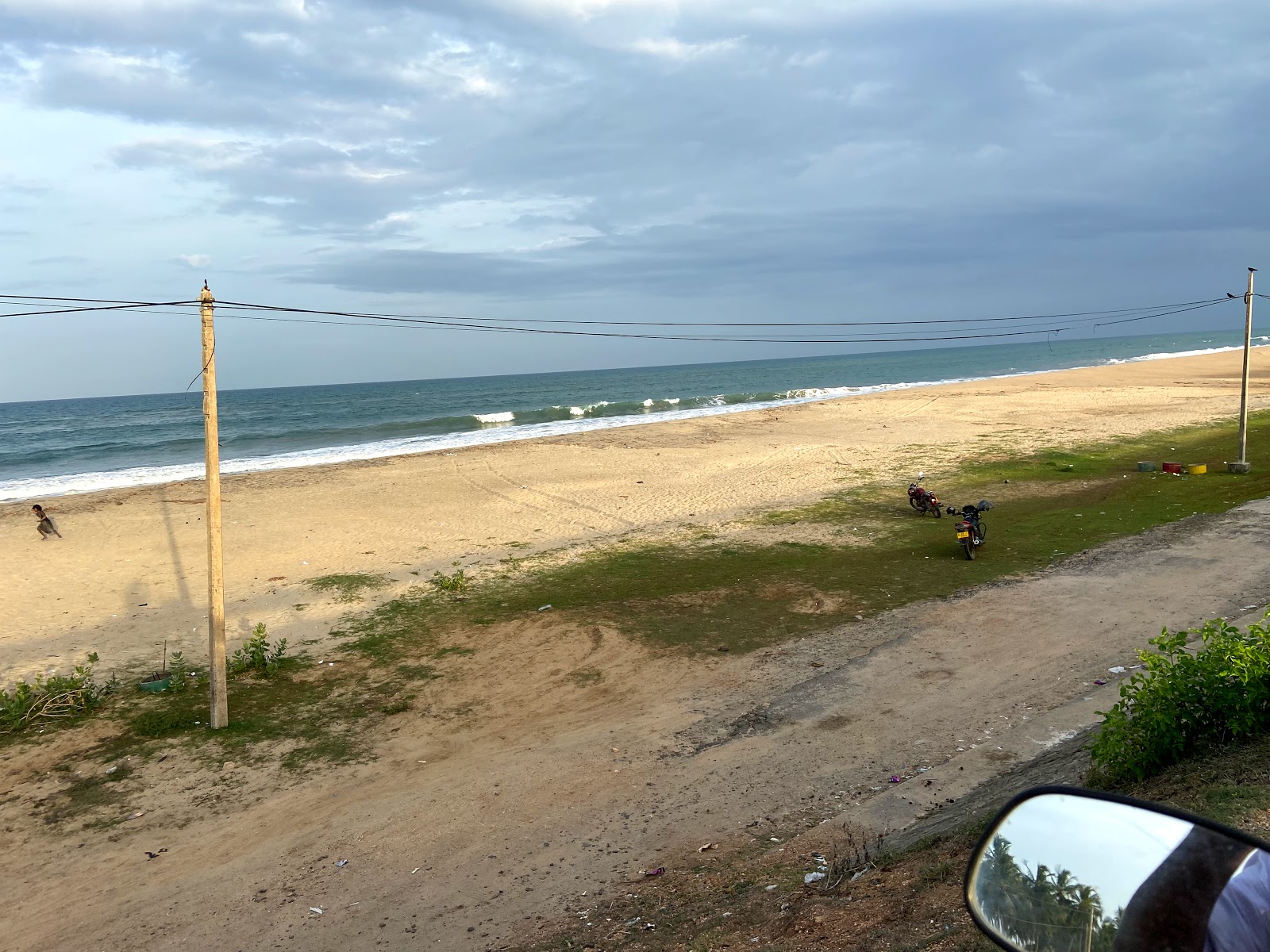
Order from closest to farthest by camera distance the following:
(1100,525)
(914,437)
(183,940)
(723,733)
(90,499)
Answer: (183,940)
(723,733)
(1100,525)
(90,499)
(914,437)

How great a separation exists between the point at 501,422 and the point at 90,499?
89.2 ft

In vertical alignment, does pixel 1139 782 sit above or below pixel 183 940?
above

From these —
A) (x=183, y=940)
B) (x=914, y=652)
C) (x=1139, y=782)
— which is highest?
(x=1139, y=782)

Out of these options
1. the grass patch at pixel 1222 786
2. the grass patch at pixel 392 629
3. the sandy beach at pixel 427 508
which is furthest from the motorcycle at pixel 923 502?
the grass patch at pixel 1222 786

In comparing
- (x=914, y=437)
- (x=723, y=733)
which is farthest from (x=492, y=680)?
(x=914, y=437)

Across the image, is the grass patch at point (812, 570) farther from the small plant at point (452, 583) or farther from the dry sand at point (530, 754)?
the dry sand at point (530, 754)

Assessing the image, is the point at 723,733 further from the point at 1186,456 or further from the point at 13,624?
the point at 1186,456

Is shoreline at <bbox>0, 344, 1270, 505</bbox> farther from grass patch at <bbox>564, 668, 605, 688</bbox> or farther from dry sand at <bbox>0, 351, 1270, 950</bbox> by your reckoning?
grass patch at <bbox>564, 668, 605, 688</bbox>

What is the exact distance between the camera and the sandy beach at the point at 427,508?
43.9 ft

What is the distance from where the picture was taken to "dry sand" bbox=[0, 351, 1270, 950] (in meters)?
5.81

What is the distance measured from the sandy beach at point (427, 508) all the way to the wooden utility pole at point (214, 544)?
290cm

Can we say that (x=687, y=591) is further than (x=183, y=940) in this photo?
Yes

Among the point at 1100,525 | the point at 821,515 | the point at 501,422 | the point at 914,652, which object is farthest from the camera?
the point at 501,422

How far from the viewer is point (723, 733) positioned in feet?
25.7
